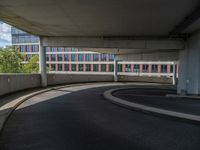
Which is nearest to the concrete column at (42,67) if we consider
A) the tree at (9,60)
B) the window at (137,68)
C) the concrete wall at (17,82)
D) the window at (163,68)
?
the concrete wall at (17,82)

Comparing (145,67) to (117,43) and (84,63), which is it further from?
(117,43)

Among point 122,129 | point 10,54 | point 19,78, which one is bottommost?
point 122,129

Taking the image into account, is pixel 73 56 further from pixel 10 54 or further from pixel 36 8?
pixel 36 8

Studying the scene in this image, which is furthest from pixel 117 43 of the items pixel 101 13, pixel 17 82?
pixel 17 82

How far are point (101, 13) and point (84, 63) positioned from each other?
5925 centimetres

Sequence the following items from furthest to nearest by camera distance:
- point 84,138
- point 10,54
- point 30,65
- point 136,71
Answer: point 136,71 → point 30,65 → point 10,54 → point 84,138

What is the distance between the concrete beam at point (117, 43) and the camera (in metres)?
18.3

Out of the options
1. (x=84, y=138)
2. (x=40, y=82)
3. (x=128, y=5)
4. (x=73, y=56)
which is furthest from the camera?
(x=73, y=56)

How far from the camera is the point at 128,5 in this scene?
920cm

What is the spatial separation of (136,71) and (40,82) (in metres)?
48.7

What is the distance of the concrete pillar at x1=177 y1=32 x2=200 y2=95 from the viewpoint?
15.6 metres

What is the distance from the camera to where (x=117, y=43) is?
18.6 meters

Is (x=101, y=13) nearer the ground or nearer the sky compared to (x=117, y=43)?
nearer the sky

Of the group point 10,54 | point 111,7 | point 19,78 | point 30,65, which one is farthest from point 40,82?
point 30,65
